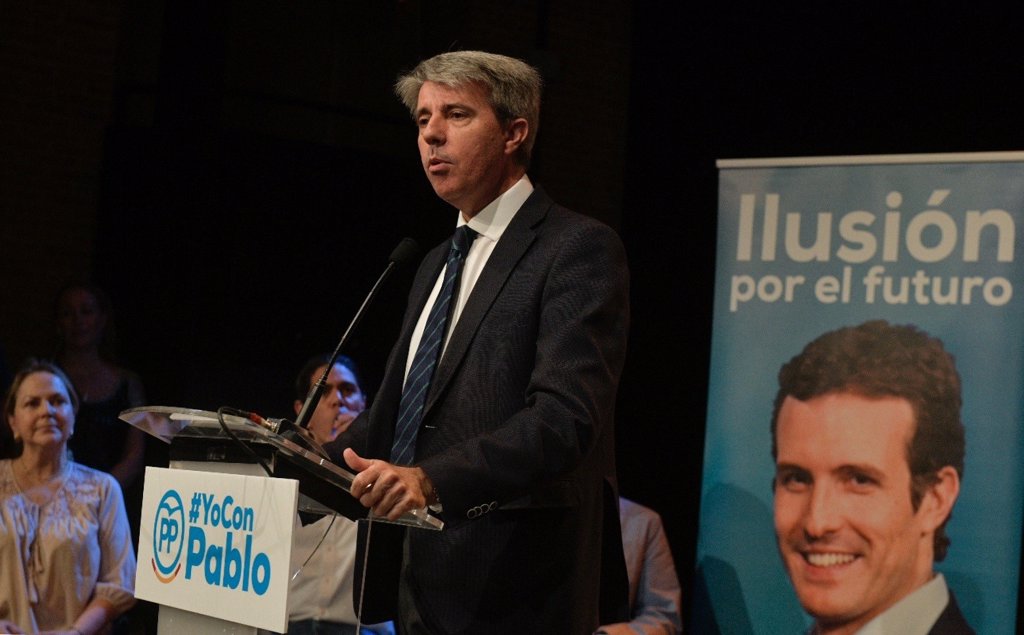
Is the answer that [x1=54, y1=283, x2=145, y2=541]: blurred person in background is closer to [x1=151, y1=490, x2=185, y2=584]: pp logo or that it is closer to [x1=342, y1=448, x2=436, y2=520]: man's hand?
[x1=151, y1=490, x2=185, y2=584]: pp logo

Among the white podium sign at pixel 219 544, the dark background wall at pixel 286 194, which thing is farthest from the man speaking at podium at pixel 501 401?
the dark background wall at pixel 286 194

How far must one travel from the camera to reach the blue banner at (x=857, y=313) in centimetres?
417

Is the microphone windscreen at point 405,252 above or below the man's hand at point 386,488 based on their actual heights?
above

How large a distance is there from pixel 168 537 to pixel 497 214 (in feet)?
2.61

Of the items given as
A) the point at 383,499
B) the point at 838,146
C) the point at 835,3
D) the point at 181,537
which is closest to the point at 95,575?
the point at 181,537

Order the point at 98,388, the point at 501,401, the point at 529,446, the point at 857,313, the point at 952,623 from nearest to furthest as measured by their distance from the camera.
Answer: the point at 529,446 → the point at 501,401 → the point at 952,623 → the point at 857,313 → the point at 98,388

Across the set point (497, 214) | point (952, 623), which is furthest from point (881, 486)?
point (497, 214)

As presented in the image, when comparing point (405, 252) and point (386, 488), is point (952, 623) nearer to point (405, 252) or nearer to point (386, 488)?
point (405, 252)

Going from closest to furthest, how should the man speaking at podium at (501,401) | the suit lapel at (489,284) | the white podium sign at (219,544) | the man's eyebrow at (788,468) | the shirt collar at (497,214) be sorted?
1. the white podium sign at (219,544)
2. the man speaking at podium at (501,401)
3. the suit lapel at (489,284)
4. the shirt collar at (497,214)
5. the man's eyebrow at (788,468)

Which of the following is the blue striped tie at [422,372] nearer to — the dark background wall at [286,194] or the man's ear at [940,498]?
the man's ear at [940,498]

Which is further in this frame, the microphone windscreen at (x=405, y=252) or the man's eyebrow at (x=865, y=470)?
the man's eyebrow at (x=865, y=470)

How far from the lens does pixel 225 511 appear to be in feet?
6.01

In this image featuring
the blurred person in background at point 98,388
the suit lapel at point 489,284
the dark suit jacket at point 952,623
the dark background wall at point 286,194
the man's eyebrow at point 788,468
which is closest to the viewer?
the suit lapel at point 489,284

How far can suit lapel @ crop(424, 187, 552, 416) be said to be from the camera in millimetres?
2092
